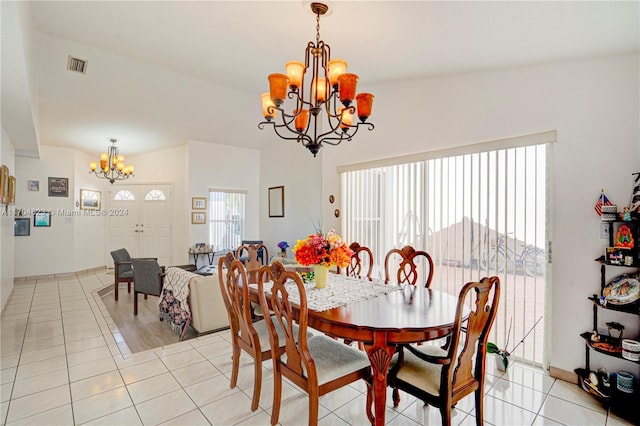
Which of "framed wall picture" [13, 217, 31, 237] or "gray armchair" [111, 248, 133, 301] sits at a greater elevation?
"framed wall picture" [13, 217, 31, 237]

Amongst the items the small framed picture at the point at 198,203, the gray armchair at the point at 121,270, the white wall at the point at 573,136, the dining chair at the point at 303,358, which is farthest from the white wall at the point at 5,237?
the white wall at the point at 573,136

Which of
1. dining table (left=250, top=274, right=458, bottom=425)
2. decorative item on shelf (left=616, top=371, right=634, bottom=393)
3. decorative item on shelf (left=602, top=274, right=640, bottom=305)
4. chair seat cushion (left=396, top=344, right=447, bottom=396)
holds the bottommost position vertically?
decorative item on shelf (left=616, top=371, right=634, bottom=393)

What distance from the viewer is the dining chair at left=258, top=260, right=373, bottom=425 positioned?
69.3 inches

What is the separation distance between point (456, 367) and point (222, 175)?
6.06m

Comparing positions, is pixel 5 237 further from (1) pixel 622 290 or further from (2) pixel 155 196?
(1) pixel 622 290

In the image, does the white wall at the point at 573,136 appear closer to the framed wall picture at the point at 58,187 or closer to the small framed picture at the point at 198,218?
the small framed picture at the point at 198,218

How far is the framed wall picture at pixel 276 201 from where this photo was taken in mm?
6625

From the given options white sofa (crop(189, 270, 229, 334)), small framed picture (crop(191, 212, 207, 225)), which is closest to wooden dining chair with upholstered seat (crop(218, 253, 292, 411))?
white sofa (crop(189, 270, 229, 334))

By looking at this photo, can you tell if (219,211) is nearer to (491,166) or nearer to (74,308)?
(74,308)

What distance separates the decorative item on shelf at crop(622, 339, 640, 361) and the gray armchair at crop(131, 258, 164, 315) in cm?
460

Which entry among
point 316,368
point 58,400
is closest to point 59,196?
point 58,400

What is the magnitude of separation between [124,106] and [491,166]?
17.2 ft

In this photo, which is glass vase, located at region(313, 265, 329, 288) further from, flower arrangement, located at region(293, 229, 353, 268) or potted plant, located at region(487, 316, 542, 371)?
potted plant, located at region(487, 316, 542, 371)

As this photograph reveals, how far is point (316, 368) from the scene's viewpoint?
1.89 metres
